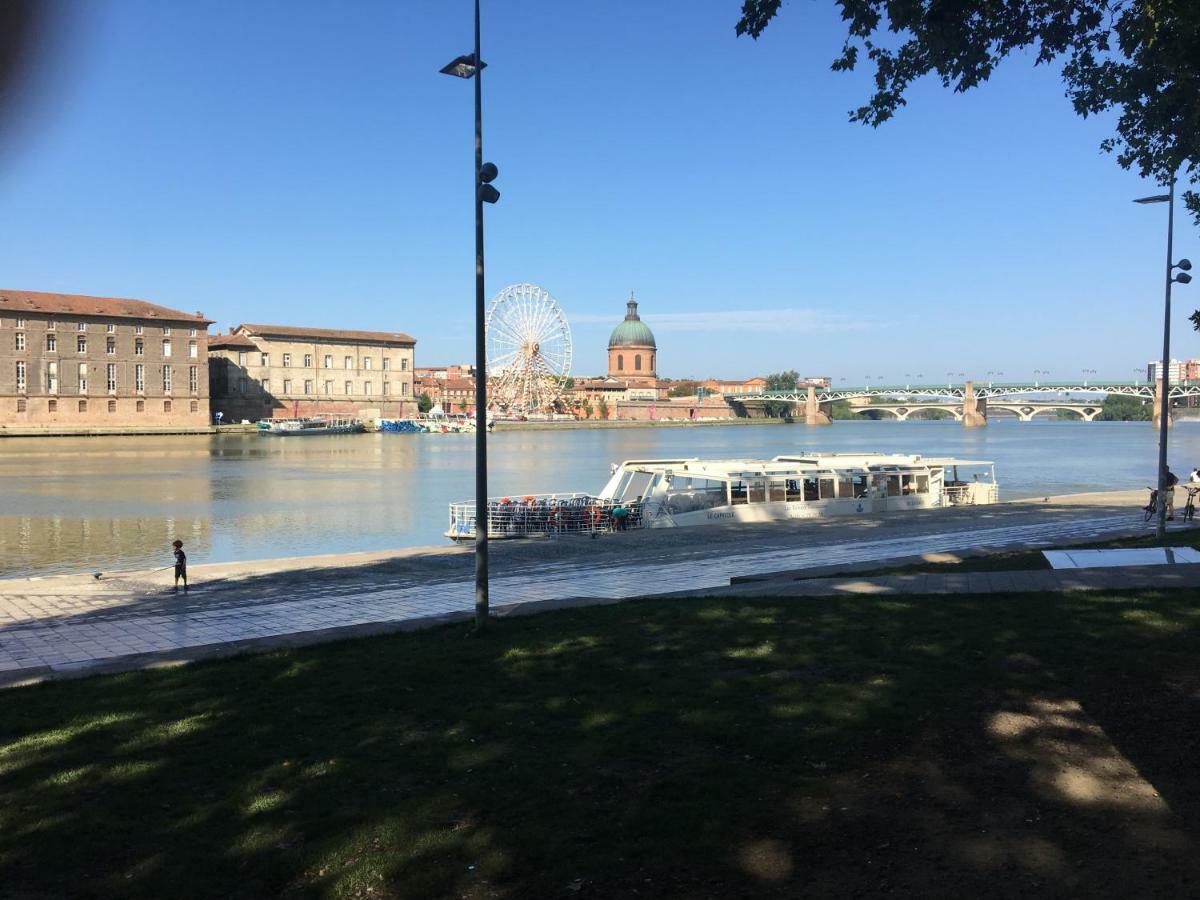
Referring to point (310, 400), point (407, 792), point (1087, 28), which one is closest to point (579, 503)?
point (1087, 28)

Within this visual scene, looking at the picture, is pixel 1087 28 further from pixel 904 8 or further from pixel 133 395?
pixel 133 395

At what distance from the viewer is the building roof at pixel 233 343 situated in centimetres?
13475

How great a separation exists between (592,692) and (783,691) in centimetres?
166

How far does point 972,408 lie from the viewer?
585ft

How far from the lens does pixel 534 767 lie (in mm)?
6922

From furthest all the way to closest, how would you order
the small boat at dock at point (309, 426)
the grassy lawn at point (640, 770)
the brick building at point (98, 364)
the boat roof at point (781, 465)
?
the small boat at dock at point (309, 426), the brick building at point (98, 364), the boat roof at point (781, 465), the grassy lawn at point (640, 770)

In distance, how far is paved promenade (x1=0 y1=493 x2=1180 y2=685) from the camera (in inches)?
521

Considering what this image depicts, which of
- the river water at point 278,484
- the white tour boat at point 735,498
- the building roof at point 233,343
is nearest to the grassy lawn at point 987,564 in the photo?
the white tour boat at point 735,498

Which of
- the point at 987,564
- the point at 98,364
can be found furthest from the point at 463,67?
the point at 98,364

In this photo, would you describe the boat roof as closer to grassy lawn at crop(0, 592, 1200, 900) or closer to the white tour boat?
the white tour boat

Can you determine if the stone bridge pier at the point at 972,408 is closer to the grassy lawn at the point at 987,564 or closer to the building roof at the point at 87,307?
the building roof at the point at 87,307

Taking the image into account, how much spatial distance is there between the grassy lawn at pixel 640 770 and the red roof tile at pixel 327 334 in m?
135

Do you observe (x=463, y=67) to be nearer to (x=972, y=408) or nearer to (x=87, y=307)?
(x=87, y=307)

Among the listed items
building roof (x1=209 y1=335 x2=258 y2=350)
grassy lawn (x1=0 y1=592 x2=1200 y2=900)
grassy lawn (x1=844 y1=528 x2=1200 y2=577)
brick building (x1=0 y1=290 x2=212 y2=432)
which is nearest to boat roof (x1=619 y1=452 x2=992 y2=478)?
grassy lawn (x1=844 y1=528 x2=1200 y2=577)
